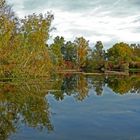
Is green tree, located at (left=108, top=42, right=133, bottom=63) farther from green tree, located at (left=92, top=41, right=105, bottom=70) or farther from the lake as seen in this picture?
the lake

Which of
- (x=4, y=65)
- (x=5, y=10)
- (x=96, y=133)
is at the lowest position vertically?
(x=96, y=133)

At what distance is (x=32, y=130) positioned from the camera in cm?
1325

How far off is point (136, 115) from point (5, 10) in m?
23.1

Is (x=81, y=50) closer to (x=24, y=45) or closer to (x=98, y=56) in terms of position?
(x=98, y=56)

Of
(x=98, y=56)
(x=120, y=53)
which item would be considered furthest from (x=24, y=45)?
(x=98, y=56)

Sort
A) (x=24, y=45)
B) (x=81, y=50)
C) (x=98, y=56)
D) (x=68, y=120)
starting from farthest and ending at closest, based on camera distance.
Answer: (x=98, y=56) → (x=81, y=50) → (x=24, y=45) → (x=68, y=120)

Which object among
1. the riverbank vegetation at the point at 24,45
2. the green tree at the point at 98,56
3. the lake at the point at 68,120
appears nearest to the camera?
the lake at the point at 68,120

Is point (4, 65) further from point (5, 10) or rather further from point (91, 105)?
point (91, 105)

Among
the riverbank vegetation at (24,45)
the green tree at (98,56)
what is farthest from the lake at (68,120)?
the green tree at (98,56)

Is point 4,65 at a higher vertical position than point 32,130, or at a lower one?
higher

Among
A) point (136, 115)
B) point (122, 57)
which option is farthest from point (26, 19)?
point (122, 57)

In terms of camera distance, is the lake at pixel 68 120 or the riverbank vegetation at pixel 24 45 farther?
the riverbank vegetation at pixel 24 45

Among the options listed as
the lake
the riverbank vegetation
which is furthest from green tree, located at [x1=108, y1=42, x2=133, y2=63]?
the lake

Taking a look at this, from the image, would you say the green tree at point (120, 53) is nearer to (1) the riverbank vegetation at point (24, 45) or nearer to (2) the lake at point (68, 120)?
(1) the riverbank vegetation at point (24, 45)
